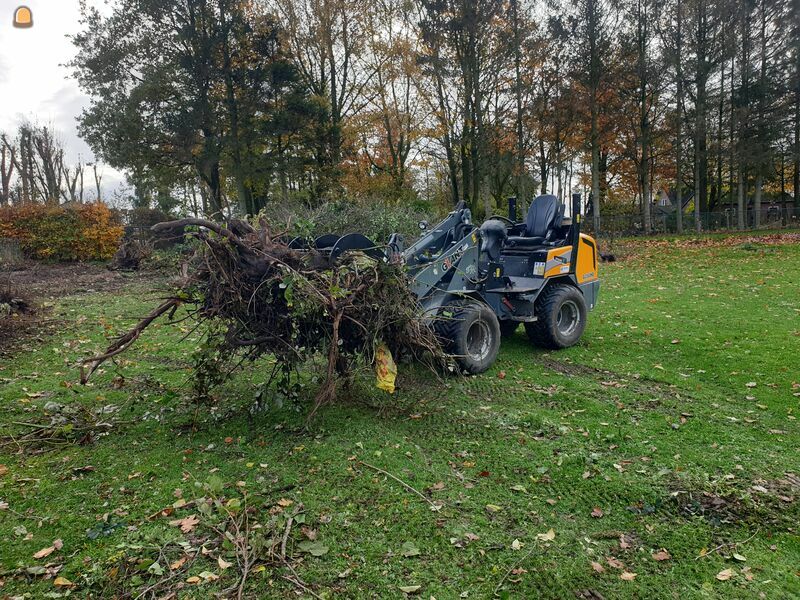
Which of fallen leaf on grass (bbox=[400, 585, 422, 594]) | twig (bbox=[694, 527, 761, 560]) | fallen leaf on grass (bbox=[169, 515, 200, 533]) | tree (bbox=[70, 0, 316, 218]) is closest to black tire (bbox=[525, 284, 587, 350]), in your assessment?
twig (bbox=[694, 527, 761, 560])

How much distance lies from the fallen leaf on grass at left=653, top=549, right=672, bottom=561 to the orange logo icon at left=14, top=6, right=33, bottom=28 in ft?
21.7

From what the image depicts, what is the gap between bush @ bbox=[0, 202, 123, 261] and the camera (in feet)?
71.6

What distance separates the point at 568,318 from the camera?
817cm

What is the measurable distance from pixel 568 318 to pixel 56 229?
2189 centimetres

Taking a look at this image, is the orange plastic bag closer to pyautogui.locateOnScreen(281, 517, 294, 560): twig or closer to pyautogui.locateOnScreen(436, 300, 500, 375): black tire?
pyautogui.locateOnScreen(436, 300, 500, 375): black tire

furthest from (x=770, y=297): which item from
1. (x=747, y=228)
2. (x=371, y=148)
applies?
(x=371, y=148)

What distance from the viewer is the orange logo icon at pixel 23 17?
16.2 feet

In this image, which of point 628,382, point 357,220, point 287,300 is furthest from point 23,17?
point 357,220

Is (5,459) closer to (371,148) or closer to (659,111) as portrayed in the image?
(371,148)

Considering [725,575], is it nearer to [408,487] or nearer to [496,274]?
[408,487]

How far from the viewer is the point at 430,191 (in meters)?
39.9

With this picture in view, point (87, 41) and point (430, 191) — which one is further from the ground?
point (87, 41)

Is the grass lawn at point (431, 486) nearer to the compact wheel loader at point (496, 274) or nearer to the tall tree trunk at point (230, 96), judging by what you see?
the compact wheel loader at point (496, 274)

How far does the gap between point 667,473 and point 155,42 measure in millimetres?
26987
